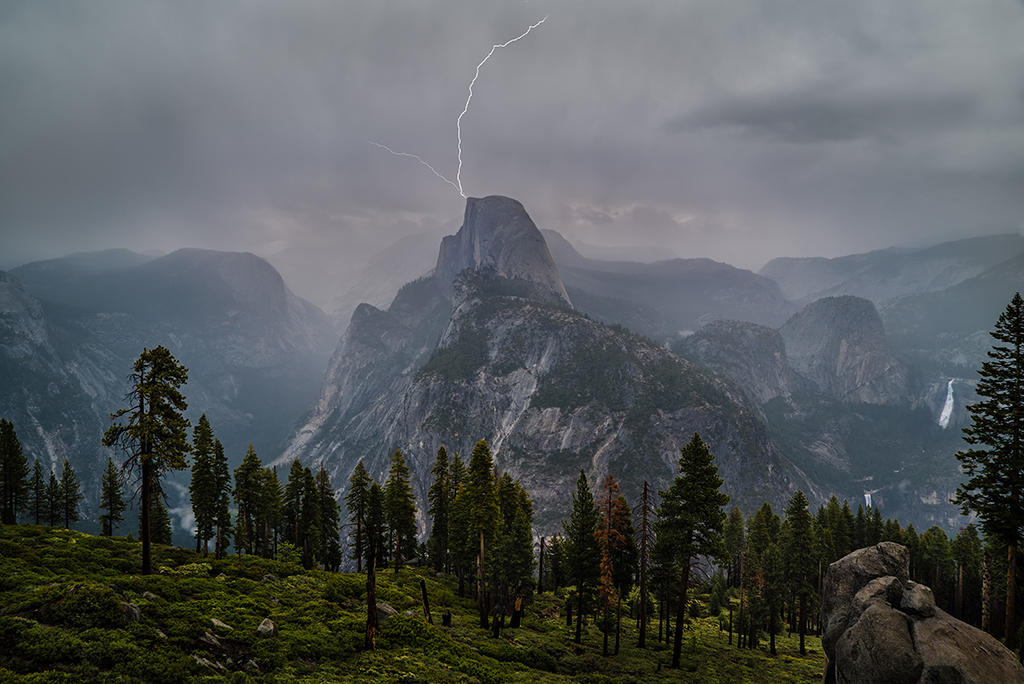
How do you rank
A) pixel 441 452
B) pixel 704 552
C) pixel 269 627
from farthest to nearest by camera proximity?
pixel 441 452, pixel 704 552, pixel 269 627

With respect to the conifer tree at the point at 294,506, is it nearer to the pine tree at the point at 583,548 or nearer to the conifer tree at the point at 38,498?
the conifer tree at the point at 38,498

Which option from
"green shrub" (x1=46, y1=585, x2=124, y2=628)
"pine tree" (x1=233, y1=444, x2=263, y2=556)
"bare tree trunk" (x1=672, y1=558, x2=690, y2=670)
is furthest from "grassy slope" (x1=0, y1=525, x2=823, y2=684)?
"pine tree" (x1=233, y1=444, x2=263, y2=556)

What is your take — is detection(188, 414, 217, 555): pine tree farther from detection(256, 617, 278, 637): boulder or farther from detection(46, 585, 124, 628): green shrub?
detection(46, 585, 124, 628): green shrub

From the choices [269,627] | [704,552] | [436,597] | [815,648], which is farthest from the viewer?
[815,648]

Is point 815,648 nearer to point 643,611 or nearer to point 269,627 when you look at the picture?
point 643,611

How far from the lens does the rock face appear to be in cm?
1897

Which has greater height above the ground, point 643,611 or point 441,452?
point 441,452

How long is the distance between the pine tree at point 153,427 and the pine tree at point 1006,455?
46434 millimetres

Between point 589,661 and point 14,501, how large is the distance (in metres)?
77.7

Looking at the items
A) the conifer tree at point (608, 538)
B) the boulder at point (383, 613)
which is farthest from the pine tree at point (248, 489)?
the conifer tree at point (608, 538)

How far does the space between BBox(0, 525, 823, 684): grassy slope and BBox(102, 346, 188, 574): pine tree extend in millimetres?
5109

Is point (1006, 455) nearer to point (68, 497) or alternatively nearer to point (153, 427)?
point (153, 427)

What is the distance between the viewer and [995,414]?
2758 centimetres

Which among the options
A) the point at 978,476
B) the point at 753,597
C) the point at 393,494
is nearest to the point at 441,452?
the point at 393,494
